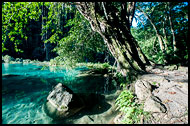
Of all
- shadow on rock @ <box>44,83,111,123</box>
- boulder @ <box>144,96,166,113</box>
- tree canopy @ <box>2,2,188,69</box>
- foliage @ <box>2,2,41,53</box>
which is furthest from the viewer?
shadow on rock @ <box>44,83,111,123</box>

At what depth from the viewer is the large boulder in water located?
391cm

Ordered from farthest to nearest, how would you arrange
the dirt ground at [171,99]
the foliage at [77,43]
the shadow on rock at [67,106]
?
the foliage at [77,43], the shadow on rock at [67,106], the dirt ground at [171,99]

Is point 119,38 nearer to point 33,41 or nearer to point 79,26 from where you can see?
point 79,26

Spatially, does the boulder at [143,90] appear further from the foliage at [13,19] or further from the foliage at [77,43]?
the foliage at [77,43]

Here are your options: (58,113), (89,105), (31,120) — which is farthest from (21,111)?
(89,105)

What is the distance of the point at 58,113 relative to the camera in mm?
3936

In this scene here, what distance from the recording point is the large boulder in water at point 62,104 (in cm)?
391

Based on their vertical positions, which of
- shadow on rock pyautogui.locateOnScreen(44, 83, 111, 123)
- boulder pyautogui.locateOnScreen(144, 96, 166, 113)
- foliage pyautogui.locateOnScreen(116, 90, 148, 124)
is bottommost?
shadow on rock pyautogui.locateOnScreen(44, 83, 111, 123)

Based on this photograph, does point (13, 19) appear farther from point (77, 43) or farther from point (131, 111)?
point (131, 111)

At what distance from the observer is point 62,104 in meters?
4.22

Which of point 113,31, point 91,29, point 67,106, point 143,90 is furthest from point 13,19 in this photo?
point 143,90

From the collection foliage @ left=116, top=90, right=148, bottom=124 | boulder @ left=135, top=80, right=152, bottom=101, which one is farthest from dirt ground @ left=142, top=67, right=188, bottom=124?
foliage @ left=116, top=90, right=148, bottom=124

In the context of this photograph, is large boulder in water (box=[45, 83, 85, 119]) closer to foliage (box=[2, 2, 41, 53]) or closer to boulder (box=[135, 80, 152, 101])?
foliage (box=[2, 2, 41, 53])

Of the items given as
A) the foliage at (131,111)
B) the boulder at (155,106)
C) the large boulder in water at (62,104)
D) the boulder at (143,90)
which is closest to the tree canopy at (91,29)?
the boulder at (143,90)
